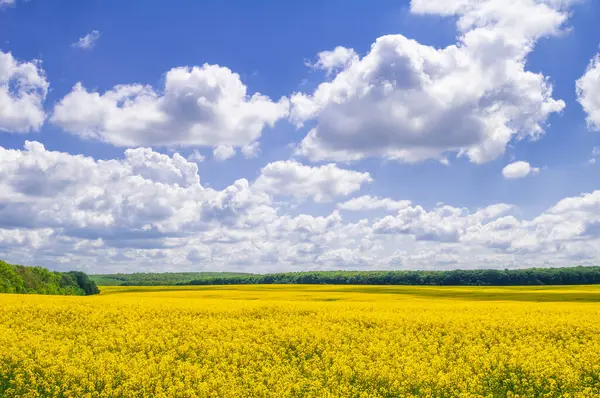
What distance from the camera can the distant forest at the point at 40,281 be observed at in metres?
78.2

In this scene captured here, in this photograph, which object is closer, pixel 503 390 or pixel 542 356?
pixel 503 390

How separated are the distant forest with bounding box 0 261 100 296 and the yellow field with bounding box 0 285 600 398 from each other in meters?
57.7

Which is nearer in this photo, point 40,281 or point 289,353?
point 289,353

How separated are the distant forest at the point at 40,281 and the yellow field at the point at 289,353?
2273 inches

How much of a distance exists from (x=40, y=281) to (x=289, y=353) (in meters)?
85.3

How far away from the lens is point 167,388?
15.9 meters

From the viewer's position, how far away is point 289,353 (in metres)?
20.0

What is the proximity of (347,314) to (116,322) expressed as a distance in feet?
38.2

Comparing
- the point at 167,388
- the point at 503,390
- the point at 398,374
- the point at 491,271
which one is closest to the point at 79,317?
the point at 167,388

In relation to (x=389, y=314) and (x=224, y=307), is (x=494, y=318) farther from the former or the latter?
(x=224, y=307)

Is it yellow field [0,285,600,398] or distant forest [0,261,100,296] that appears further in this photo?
distant forest [0,261,100,296]

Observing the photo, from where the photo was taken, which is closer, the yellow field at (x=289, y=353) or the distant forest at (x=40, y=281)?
the yellow field at (x=289, y=353)

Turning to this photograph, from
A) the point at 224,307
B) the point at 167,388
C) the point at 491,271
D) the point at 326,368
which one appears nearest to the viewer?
the point at 167,388

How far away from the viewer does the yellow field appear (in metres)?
16.1
